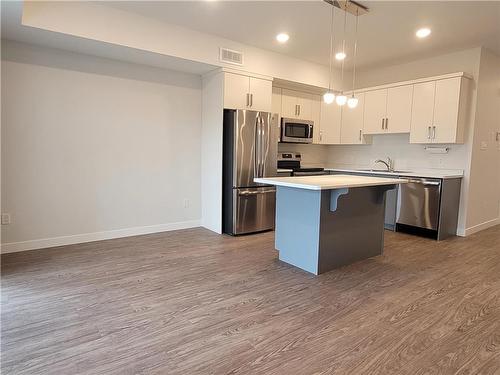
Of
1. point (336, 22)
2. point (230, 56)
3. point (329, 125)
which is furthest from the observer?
point (329, 125)

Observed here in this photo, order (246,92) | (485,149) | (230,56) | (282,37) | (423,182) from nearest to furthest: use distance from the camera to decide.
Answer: (282,37) < (230,56) < (423,182) < (246,92) < (485,149)

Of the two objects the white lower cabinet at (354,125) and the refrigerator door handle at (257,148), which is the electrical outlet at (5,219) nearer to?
the refrigerator door handle at (257,148)

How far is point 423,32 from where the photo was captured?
395 cm

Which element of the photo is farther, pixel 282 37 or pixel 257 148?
pixel 257 148

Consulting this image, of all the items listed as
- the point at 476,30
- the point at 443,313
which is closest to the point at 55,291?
the point at 443,313

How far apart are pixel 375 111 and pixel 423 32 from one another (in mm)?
1556

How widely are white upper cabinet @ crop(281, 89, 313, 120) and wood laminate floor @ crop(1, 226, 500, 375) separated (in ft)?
9.21

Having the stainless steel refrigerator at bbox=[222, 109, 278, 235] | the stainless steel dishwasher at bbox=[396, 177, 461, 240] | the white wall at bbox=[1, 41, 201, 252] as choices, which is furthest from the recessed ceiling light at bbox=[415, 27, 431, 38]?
the white wall at bbox=[1, 41, 201, 252]

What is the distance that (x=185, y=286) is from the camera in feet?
9.41

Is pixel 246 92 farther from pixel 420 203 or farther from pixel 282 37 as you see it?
pixel 420 203

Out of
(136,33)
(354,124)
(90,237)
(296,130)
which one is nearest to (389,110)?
(354,124)

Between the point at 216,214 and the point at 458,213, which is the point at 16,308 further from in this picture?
the point at 458,213

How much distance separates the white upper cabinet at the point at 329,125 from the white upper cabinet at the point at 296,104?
1.00 ft

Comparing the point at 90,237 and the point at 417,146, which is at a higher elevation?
the point at 417,146
